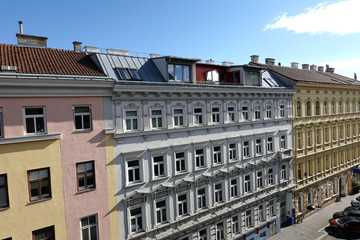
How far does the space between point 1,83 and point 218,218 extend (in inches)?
669

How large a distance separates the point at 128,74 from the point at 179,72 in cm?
375

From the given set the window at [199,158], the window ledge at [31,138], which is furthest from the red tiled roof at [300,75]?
the window ledge at [31,138]

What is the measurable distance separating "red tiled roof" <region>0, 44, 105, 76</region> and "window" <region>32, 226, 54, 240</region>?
26.1 feet

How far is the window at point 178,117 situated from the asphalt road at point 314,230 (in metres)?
15.4

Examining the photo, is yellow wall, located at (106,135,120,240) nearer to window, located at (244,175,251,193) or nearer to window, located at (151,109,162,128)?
window, located at (151,109,162,128)

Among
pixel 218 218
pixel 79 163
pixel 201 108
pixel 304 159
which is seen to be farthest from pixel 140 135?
pixel 304 159

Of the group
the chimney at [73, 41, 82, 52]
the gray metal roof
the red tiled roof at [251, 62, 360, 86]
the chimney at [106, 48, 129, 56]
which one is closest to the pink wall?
the gray metal roof

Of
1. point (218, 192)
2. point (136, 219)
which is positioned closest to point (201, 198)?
point (218, 192)

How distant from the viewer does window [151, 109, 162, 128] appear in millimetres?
17156

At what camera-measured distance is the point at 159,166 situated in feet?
57.6

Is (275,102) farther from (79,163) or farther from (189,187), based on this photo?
(79,163)

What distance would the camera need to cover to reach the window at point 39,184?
13.1m

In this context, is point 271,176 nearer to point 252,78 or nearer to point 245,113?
point 245,113

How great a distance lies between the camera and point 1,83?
11.9 meters
